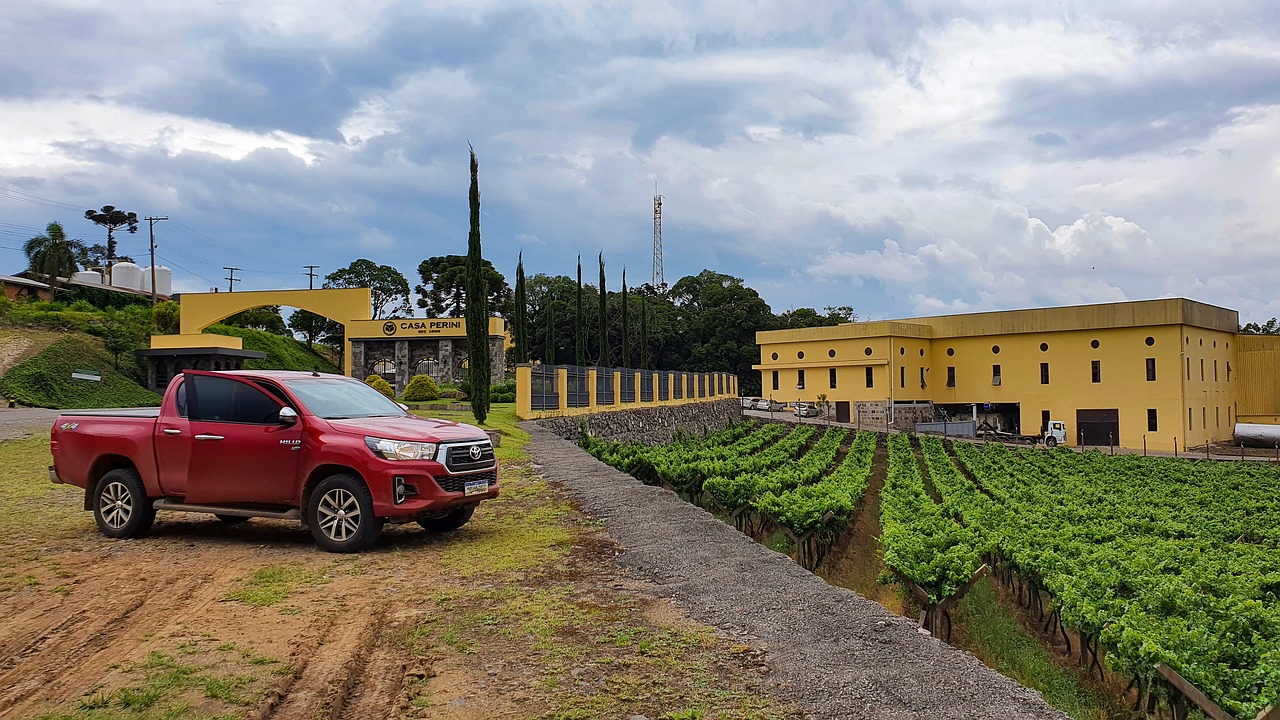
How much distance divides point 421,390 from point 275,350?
19.9 meters

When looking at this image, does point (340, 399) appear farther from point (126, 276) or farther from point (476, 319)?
point (126, 276)

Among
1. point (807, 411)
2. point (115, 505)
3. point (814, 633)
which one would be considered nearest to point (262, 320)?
point (807, 411)

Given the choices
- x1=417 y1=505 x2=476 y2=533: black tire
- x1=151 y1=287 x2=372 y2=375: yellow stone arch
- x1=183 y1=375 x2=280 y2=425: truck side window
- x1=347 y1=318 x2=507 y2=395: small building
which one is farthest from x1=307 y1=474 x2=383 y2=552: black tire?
x1=347 y1=318 x2=507 y2=395: small building

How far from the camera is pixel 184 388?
7.90 metres

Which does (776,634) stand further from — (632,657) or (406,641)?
(406,641)

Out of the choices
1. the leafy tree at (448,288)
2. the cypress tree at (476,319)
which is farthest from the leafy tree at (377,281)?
the cypress tree at (476,319)

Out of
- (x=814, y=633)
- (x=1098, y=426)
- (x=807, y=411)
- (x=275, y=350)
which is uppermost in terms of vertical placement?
(x=275, y=350)

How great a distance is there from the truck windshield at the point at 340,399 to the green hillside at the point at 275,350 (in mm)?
38466

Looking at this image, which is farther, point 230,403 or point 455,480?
point 230,403

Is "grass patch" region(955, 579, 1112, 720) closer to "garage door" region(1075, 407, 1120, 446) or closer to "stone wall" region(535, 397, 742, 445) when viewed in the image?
"stone wall" region(535, 397, 742, 445)

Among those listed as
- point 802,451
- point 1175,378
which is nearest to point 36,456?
point 802,451

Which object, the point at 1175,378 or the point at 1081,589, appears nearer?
the point at 1081,589

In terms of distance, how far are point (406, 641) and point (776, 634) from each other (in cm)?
210

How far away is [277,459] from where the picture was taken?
7.43 metres
